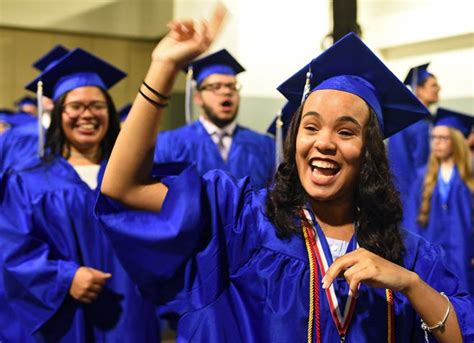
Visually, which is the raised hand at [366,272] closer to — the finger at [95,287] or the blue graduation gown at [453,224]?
the finger at [95,287]

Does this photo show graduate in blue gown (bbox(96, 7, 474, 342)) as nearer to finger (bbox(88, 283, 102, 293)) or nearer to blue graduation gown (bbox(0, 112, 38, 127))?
finger (bbox(88, 283, 102, 293))

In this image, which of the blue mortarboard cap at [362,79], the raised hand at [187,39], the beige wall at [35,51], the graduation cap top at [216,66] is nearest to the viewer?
the raised hand at [187,39]

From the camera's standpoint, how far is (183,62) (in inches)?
67.9

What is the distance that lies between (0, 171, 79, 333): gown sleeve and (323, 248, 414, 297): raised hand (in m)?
1.64

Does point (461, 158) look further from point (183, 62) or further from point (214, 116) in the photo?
point (183, 62)

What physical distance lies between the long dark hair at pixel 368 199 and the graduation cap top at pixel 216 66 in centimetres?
345

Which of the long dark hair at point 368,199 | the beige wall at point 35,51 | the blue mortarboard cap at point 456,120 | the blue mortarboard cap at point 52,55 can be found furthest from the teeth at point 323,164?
the beige wall at point 35,51

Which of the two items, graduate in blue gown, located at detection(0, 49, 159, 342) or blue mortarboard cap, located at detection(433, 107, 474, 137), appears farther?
blue mortarboard cap, located at detection(433, 107, 474, 137)

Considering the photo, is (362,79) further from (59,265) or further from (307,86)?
(59,265)

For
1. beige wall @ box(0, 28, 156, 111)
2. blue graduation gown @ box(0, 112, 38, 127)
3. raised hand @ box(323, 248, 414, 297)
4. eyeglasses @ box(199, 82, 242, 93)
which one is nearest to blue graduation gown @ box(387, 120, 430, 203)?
eyeglasses @ box(199, 82, 242, 93)

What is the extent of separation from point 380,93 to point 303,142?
12.4 inches

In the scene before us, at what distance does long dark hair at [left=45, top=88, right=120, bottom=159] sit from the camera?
357 cm

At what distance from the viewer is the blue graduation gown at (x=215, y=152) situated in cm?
520

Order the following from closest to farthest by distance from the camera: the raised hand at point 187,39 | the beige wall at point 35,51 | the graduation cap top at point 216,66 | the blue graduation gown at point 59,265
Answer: the raised hand at point 187,39
the blue graduation gown at point 59,265
the graduation cap top at point 216,66
the beige wall at point 35,51
